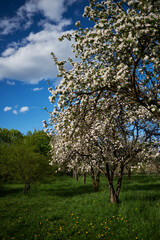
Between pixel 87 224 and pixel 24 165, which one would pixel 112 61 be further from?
pixel 24 165

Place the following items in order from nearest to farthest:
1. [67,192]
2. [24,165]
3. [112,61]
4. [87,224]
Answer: [112,61] < [87,224] < [24,165] < [67,192]

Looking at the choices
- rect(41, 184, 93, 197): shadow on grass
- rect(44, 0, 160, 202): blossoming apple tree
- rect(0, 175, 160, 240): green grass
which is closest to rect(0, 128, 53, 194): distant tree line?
rect(41, 184, 93, 197): shadow on grass

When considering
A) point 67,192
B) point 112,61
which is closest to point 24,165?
point 67,192

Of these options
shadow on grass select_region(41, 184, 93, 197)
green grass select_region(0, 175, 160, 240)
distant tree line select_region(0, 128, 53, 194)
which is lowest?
shadow on grass select_region(41, 184, 93, 197)

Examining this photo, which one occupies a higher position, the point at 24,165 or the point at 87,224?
the point at 24,165

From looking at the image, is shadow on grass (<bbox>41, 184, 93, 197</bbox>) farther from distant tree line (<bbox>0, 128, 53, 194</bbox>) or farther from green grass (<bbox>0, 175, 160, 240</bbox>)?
green grass (<bbox>0, 175, 160, 240</bbox>)

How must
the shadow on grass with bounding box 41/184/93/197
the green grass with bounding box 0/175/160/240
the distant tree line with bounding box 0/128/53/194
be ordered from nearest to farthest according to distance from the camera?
the green grass with bounding box 0/175/160/240 < the distant tree line with bounding box 0/128/53/194 < the shadow on grass with bounding box 41/184/93/197

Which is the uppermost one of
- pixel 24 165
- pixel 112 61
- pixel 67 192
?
pixel 112 61

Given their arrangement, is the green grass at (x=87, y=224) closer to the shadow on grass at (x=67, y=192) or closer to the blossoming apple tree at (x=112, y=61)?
the blossoming apple tree at (x=112, y=61)

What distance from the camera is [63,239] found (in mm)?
7258

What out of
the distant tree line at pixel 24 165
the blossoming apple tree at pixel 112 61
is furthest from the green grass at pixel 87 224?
the distant tree line at pixel 24 165

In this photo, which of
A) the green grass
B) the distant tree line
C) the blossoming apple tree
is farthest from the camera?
the distant tree line

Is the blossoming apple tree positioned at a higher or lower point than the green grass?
higher

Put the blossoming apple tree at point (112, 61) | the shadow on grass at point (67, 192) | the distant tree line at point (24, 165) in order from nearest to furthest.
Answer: the blossoming apple tree at point (112, 61)
the distant tree line at point (24, 165)
the shadow on grass at point (67, 192)
